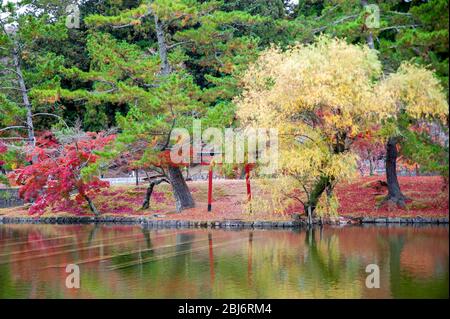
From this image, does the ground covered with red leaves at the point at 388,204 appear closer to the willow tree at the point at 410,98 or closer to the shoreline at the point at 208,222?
the shoreline at the point at 208,222

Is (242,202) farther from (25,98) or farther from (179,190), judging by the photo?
(25,98)

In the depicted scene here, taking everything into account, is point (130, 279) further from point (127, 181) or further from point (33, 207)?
point (127, 181)

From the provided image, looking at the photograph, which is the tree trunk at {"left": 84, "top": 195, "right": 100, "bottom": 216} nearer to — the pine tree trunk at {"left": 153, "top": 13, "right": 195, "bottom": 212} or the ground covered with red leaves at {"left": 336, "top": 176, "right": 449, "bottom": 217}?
the pine tree trunk at {"left": 153, "top": 13, "right": 195, "bottom": 212}

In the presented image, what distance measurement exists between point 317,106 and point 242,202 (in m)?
6.85

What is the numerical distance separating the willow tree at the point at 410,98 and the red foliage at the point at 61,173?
11.4 meters

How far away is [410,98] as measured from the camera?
18453 mm

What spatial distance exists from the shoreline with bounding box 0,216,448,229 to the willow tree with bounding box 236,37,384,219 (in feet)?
4.97

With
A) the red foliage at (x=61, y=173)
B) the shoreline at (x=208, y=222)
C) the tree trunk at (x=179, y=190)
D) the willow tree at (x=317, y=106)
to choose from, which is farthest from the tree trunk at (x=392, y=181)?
the red foliage at (x=61, y=173)

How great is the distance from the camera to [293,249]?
1658 centimetres

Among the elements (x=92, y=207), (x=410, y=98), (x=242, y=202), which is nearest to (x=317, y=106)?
(x=410, y=98)

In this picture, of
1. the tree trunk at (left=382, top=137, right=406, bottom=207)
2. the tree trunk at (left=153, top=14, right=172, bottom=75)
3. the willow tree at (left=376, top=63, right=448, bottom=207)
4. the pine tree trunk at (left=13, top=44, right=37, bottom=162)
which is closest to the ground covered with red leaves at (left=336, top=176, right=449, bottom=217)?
the tree trunk at (left=382, top=137, right=406, bottom=207)
